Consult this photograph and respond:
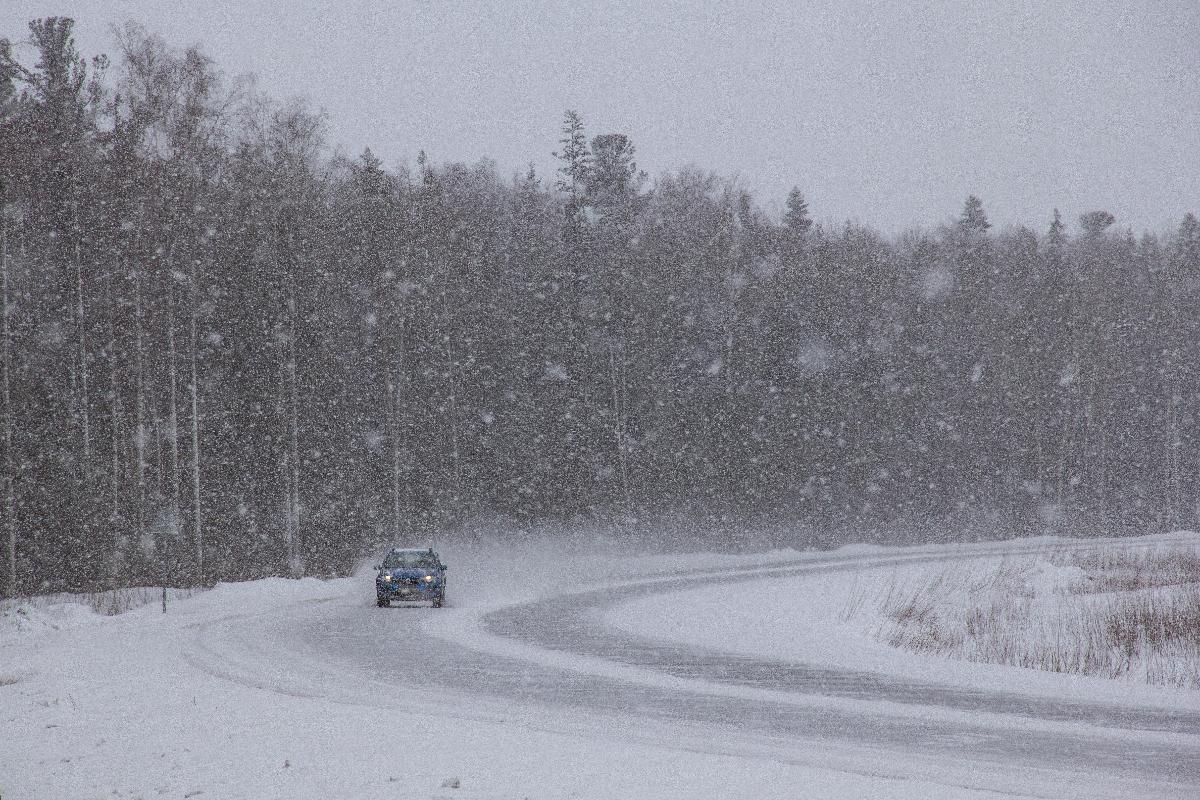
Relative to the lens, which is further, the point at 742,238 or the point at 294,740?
the point at 742,238

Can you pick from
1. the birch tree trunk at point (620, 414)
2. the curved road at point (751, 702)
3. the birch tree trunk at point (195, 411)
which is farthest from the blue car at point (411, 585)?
the birch tree trunk at point (620, 414)

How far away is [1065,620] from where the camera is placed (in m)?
24.6

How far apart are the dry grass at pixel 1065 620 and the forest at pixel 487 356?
19.2 meters

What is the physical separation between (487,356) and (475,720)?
45.3 meters

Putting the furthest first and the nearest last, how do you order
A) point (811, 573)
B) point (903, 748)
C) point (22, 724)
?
1. point (811, 573)
2. point (22, 724)
3. point (903, 748)

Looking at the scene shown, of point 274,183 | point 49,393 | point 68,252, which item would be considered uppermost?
point 274,183

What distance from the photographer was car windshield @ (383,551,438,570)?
3250 centimetres

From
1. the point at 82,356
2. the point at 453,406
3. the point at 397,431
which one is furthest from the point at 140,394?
the point at 453,406

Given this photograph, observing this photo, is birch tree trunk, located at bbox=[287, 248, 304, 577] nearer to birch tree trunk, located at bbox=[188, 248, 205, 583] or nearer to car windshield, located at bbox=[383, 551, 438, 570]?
birch tree trunk, located at bbox=[188, 248, 205, 583]

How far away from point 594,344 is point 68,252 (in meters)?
25.7

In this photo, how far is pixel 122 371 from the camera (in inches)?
1667

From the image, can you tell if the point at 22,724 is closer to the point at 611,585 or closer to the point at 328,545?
the point at 611,585

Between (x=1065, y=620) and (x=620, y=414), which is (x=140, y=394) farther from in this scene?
(x=1065, y=620)

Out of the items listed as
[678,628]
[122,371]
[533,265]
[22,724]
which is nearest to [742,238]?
[533,265]
